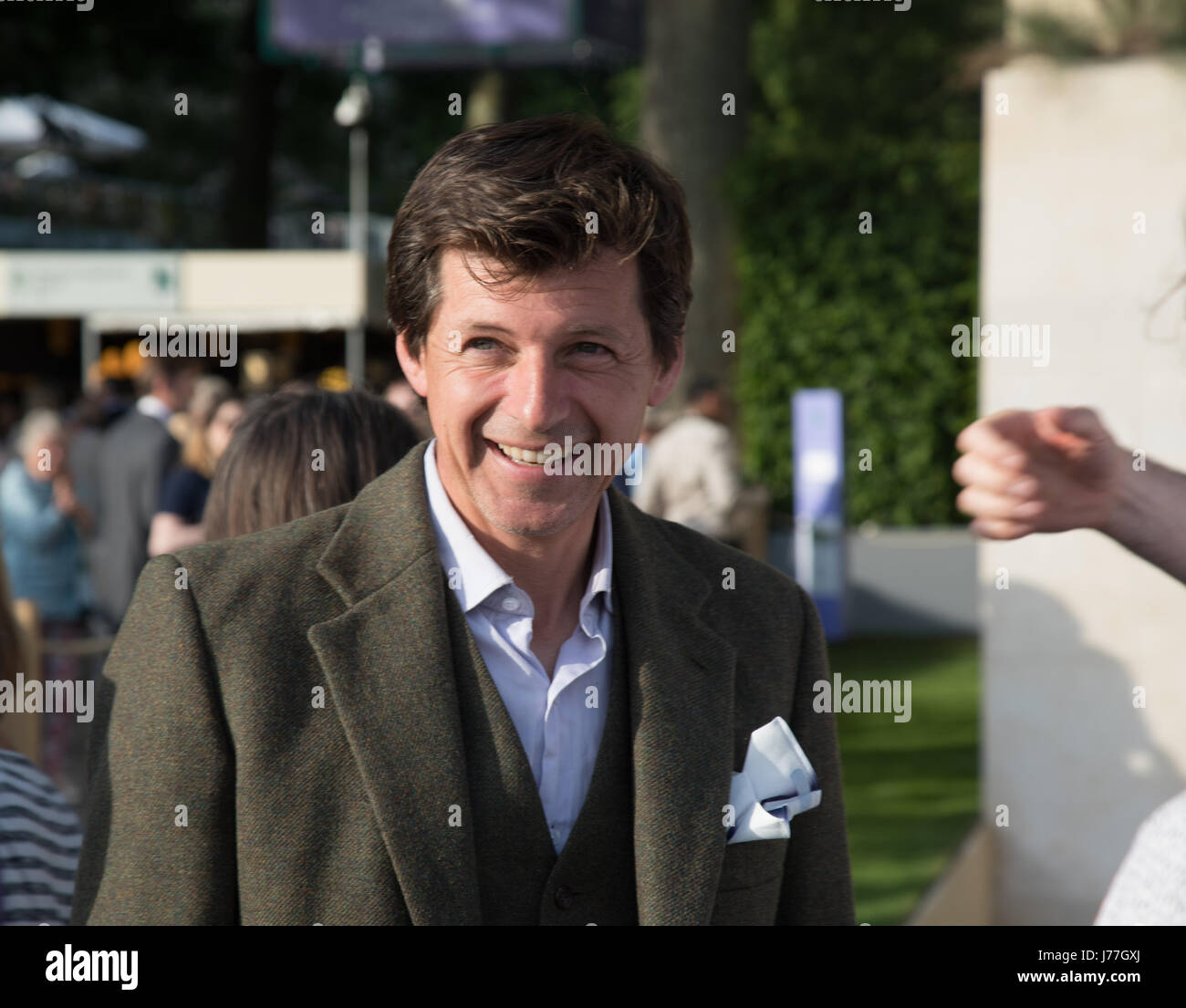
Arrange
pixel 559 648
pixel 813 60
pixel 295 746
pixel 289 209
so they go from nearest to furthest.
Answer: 1. pixel 295 746
2. pixel 559 648
3. pixel 813 60
4. pixel 289 209

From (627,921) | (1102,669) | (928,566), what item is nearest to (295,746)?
(627,921)

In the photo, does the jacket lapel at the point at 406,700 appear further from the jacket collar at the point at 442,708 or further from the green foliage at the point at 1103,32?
the green foliage at the point at 1103,32

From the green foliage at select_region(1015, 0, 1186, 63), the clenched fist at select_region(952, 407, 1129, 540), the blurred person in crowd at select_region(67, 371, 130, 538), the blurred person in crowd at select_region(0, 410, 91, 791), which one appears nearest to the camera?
the clenched fist at select_region(952, 407, 1129, 540)

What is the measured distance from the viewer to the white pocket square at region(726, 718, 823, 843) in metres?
1.98

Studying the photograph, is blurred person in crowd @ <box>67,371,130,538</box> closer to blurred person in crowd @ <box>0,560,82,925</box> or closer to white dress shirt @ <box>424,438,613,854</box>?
blurred person in crowd @ <box>0,560,82,925</box>

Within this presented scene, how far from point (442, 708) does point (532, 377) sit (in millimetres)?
426

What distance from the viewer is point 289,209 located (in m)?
29.6

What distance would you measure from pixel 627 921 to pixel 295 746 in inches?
18.8

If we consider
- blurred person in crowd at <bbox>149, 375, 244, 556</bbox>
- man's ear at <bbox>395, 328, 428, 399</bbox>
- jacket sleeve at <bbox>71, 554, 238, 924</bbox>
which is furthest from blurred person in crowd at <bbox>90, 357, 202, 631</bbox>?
jacket sleeve at <bbox>71, 554, 238, 924</bbox>

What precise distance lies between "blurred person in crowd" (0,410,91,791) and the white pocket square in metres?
5.89

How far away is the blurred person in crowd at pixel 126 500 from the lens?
7641mm

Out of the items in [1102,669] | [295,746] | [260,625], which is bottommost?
[1102,669]

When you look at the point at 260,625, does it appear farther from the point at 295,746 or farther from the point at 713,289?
the point at 713,289
